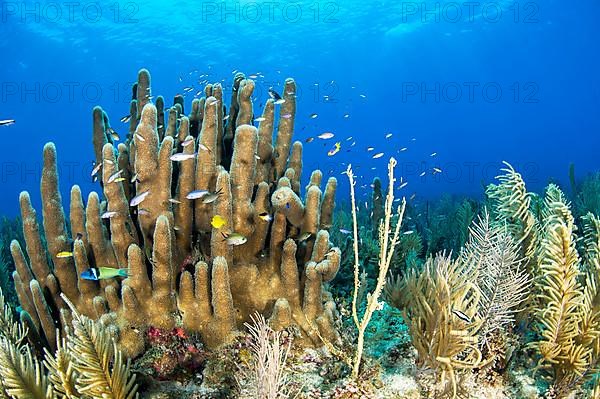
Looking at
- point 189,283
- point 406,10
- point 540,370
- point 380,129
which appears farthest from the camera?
point 380,129

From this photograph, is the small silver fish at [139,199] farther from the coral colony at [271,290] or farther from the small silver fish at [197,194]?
the small silver fish at [197,194]

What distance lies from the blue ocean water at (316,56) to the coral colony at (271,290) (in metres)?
5.69

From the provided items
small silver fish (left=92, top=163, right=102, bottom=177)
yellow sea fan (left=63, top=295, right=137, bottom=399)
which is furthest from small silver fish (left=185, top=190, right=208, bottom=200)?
yellow sea fan (left=63, top=295, right=137, bottom=399)

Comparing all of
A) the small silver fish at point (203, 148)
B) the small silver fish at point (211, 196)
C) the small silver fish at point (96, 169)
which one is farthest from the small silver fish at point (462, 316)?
the small silver fish at point (96, 169)

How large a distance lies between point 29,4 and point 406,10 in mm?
32341

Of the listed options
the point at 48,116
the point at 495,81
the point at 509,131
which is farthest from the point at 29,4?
the point at 509,131

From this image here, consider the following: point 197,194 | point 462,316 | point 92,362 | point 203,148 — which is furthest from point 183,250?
point 462,316

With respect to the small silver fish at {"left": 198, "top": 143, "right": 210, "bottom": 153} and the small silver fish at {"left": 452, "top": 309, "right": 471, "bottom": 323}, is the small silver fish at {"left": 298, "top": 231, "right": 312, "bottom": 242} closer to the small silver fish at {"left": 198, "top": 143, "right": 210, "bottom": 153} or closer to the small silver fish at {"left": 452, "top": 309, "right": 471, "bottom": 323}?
the small silver fish at {"left": 198, "top": 143, "right": 210, "bottom": 153}

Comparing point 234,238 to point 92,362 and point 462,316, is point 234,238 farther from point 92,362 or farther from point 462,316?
Answer: point 462,316

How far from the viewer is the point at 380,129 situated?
105750mm

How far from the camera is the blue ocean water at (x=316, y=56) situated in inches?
1416

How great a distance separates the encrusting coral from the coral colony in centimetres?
1

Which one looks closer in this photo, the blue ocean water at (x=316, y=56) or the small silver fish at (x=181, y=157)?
the small silver fish at (x=181, y=157)

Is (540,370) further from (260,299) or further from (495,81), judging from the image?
(495,81)
